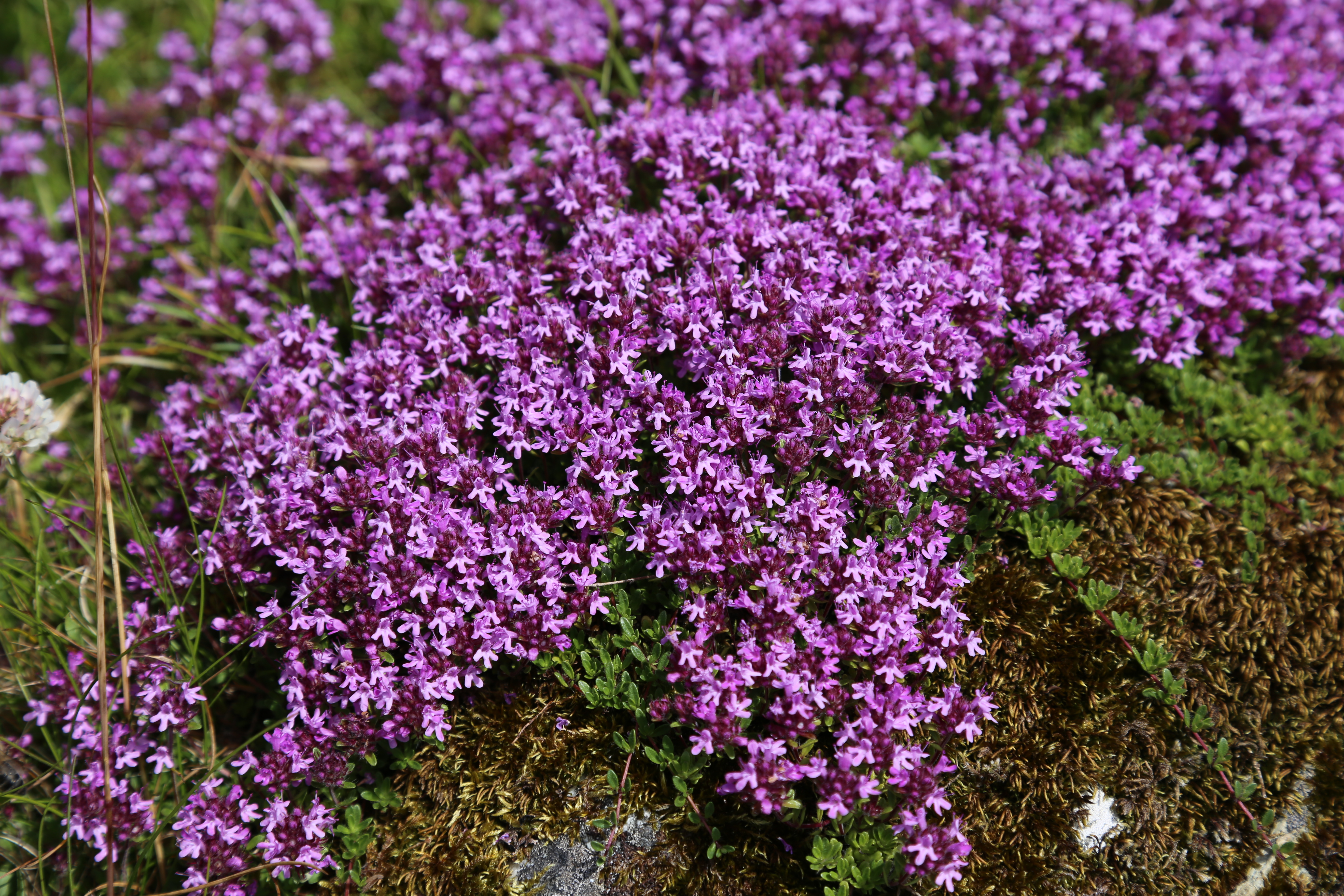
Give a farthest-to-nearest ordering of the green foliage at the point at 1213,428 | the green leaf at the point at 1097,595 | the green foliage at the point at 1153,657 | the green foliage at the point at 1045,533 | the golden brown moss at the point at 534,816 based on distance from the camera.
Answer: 1. the green foliage at the point at 1213,428
2. the green foliage at the point at 1045,533
3. the green leaf at the point at 1097,595
4. the green foliage at the point at 1153,657
5. the golden brown moss at the point at 534,816

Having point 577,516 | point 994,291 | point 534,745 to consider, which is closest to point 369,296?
point 577,516

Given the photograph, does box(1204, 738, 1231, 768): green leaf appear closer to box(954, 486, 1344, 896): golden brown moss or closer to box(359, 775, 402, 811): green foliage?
box(954, 486, 1344, 896): golden brown moss

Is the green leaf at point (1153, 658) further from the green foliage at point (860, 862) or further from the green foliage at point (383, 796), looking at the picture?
the green foliage at point (383, 796)

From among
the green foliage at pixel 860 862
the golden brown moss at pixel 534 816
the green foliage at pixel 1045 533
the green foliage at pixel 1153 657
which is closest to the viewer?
the green foliage at pixel 860 862

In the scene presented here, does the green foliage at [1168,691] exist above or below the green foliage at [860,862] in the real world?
above

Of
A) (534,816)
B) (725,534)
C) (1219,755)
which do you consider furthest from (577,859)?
(1219,755)

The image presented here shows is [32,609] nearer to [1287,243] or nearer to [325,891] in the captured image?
[325,891]

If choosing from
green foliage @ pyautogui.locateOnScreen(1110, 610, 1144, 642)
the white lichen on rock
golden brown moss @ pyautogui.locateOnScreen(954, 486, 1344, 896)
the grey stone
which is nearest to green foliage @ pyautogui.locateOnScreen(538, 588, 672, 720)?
the grey stone

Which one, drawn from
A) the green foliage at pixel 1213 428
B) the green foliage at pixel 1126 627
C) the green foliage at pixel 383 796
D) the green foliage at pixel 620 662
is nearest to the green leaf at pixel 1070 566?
the green foliage at pixel 1126 627
